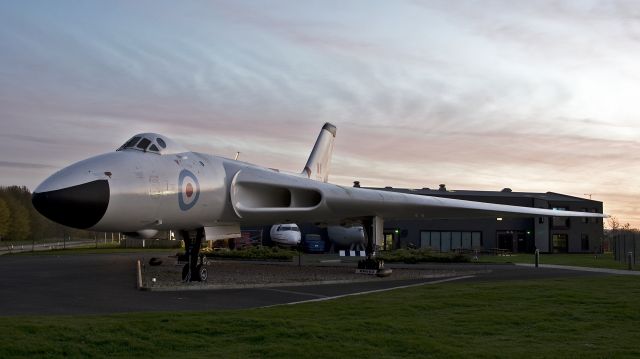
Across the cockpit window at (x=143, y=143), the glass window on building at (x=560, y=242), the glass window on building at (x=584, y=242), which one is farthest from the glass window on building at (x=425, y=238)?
the cockpit window at (x=143, y=143)

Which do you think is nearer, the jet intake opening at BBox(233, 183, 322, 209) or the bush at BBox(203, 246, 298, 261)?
the jet intake opening at BBox(233, 183, 322, 209)

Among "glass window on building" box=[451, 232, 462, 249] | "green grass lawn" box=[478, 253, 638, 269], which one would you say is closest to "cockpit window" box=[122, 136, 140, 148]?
"green grass lawn" box=[478, 253, 638, 269]

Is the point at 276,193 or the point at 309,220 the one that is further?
the point at 309,220

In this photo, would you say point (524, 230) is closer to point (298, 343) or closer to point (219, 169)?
point (219, 169)

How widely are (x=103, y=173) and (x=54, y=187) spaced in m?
1.18

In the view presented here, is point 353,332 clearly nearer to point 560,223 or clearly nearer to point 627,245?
point 627,245

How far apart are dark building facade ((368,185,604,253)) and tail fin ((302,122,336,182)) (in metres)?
22.4

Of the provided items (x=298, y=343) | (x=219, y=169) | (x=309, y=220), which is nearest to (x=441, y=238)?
(x=309, y=220)

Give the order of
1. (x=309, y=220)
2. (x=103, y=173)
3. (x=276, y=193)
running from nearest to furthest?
(x=103, y=173) < (x=276, y=193) < (x=309, y=220)

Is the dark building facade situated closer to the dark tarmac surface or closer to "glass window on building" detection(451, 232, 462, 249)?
"glass window on building" detection(451, 232, 462, 249)

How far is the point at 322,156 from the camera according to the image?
29031 mm

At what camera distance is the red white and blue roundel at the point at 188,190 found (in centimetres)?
1530

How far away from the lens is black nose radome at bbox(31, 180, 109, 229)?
12117mm

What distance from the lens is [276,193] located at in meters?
19.2
